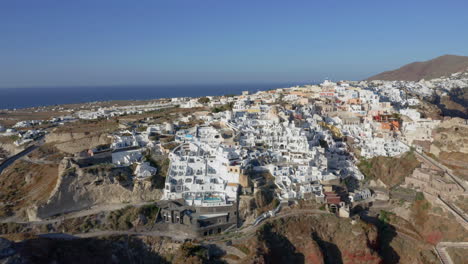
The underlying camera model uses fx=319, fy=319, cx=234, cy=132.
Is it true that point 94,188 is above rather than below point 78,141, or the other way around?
below

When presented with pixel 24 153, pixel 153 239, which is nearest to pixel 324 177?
pixel 153 239

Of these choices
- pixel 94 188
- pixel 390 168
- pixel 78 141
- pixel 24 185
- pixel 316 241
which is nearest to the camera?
pixel 316 241

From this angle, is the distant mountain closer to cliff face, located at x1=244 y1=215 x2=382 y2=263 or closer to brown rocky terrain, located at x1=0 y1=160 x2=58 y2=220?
cliff face, located at x1=244 y1=215 x2=382 y2=263

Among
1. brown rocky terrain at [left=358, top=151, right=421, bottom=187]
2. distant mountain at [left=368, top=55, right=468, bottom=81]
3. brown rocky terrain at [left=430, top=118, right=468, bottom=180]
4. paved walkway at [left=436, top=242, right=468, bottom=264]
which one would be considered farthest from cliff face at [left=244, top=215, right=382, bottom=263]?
distant mountain at [left=368, top=55, right=468, bottom=81]

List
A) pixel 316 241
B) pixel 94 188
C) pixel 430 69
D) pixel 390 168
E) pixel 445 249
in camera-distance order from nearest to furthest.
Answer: pixel 445 249, pixel 316 241, pixel 94 188, pixel 390 168, pixel 430 69

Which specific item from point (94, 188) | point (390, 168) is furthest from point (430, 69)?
point (94, 188)

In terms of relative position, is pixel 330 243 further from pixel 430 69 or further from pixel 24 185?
pixel 430 69

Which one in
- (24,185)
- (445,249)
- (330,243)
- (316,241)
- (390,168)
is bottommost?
(445,249)
